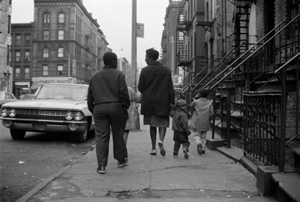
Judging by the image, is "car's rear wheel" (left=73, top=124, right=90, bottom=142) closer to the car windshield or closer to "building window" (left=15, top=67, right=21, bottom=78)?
the car windshield

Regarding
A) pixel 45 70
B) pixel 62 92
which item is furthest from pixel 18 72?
pixel 62 92

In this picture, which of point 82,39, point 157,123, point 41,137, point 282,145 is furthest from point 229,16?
point 82,39

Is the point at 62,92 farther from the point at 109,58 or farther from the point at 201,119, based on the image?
the point at 109,58

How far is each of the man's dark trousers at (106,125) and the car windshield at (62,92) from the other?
490 centimetres

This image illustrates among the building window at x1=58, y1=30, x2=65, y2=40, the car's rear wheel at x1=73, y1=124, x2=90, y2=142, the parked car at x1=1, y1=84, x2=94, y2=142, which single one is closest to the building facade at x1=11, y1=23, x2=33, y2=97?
A: the building window at x1=58, y1=30, x2=65, y2=40

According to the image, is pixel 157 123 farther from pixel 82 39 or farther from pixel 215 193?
pixel 82 39

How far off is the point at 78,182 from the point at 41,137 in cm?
589

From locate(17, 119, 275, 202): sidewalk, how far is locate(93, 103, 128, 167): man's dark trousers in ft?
1.17

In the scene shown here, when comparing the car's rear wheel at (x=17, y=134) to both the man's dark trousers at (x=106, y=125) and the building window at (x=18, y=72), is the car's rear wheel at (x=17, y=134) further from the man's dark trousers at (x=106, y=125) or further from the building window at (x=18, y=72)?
the building window at (x=18, y=72)

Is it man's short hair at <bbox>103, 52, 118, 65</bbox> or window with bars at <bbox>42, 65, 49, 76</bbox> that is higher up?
window with bars at <bbox>42, 65, 49, 76</bbox>

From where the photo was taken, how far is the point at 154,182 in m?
4.82

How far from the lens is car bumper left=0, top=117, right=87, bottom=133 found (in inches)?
346

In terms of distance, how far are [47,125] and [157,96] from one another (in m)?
3.58

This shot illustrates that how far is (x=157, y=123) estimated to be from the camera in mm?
6621
